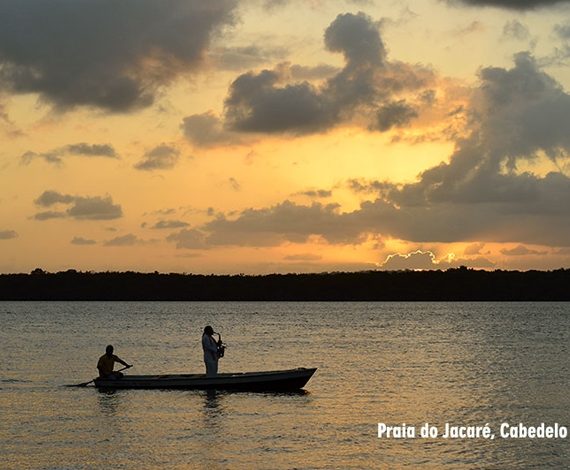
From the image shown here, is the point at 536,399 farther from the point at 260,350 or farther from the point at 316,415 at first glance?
the point at 260,350

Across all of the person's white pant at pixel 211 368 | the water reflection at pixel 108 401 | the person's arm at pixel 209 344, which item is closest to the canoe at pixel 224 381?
the person's white pant at pixel 211 368

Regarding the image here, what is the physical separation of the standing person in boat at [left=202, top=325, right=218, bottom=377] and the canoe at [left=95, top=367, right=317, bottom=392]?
39 cm

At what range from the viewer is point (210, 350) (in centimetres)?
4247

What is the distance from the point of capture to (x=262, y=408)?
3978 cm

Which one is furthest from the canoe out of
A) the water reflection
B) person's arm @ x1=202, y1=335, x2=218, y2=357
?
person's arm @ x1=202, y1=335, x2=218, y2=357

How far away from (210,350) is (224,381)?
195 cm

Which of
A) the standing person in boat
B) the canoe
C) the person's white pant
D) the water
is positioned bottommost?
the water

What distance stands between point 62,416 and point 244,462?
11811 mm

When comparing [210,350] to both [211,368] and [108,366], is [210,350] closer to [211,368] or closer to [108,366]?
[211,368]

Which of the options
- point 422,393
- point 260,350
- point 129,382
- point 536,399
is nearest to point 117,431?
point 129,382

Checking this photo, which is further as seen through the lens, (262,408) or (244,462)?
(262,408)

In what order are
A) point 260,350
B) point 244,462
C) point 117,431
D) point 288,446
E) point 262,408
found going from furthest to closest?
point 260,350 → point 262,408 → point 117,431 → point 288,446 → point 244,462

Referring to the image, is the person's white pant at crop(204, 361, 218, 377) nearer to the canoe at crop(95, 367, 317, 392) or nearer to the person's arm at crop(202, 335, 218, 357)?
the canoe at crop(95, 367, 317, 392)

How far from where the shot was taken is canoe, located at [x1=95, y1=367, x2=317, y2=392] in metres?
43.4
